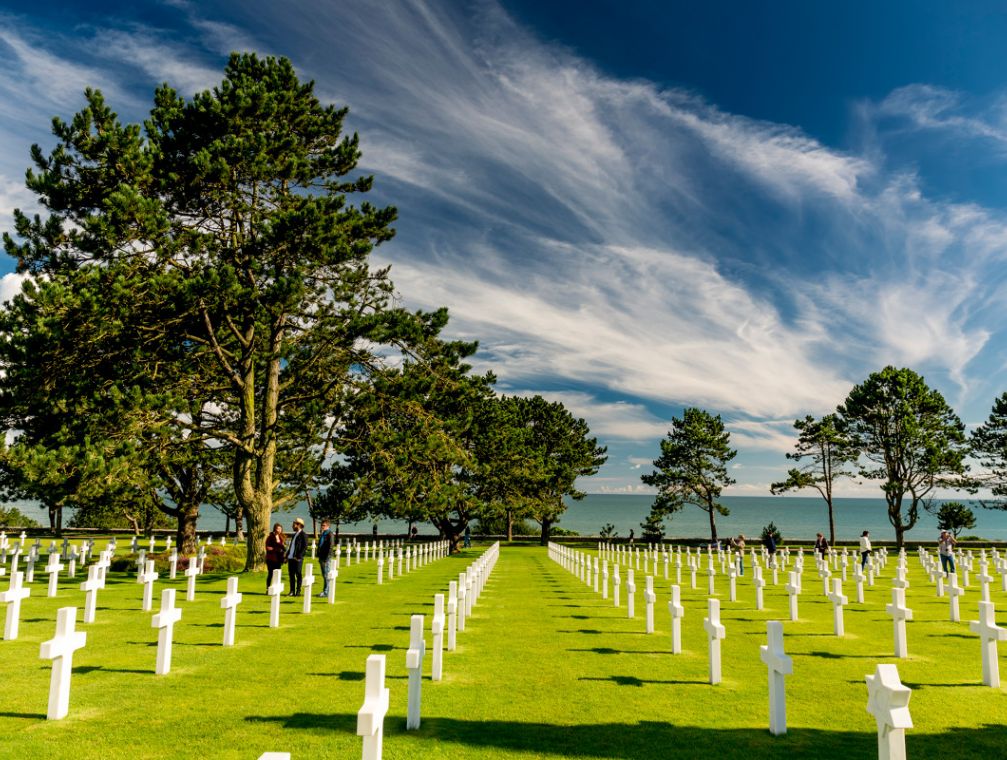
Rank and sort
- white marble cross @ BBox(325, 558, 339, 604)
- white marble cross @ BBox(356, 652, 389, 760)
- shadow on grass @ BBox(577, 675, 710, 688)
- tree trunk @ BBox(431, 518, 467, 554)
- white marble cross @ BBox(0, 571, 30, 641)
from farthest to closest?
tree trunk @ BBox(431, 518, 467, 554), white marble cross @ BBox(325, 558, 339, 604), white marble cross @ BBox(0, 571, 30, 641), shadow on grass @ BBox(577, 675, 710, 688), white marble cross @ BBox(356, 652, 389, 760)

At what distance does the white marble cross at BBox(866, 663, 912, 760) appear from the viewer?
4.26m

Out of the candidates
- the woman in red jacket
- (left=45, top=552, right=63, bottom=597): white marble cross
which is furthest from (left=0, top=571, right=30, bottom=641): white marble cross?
(left=45, top=552, right=63, bottom=597): white marble cross

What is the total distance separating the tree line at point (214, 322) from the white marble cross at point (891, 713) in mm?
17432

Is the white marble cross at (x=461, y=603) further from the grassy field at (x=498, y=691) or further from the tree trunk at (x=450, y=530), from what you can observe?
the tree trunk at (x=450, y=530)

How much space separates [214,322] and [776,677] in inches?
819

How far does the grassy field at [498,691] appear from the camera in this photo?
5598 millimetres

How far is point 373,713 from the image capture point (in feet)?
13.1

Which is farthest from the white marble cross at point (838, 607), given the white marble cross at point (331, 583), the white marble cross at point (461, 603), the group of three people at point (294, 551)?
the group of three people at point (294, 551)

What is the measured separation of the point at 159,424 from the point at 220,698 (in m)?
13.9

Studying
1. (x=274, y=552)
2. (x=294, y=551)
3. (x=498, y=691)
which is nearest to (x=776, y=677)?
(x=498, y=691)

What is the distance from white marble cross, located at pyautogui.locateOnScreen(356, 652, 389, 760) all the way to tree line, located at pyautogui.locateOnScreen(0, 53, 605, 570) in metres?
15.1

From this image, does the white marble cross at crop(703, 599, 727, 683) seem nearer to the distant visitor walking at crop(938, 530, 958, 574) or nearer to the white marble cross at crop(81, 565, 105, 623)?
the white marble cross at crop(81, 565, 105, 623)

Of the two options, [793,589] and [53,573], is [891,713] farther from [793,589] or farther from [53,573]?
[53,573]

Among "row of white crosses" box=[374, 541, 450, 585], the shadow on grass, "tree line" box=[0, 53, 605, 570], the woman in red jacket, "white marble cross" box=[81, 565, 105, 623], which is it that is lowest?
"row of white crosses" box=[374, 541, 450, 585]
